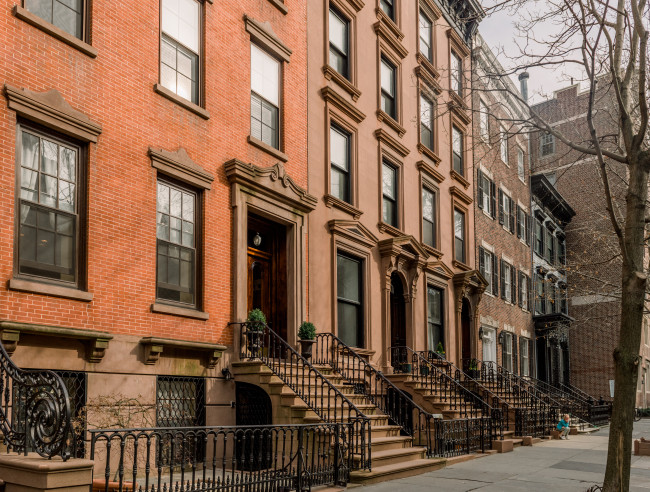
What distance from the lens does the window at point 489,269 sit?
2717 cm

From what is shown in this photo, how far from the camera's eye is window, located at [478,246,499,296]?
27172 millimetres

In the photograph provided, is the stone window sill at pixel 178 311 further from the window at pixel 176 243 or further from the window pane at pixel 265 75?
the window pane at pixel 265 75

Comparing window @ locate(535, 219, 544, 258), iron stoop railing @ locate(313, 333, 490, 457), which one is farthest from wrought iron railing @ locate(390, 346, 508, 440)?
window @ locate(535, 219, 544, 258)

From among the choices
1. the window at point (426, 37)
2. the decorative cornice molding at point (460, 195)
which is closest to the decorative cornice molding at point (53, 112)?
the window at point (426, 37)

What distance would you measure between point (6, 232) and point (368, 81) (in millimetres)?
12140

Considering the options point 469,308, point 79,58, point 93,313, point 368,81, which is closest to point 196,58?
point 79,58

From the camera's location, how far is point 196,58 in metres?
12.9

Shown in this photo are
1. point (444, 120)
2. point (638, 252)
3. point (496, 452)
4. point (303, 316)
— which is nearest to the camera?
point (638, 252)

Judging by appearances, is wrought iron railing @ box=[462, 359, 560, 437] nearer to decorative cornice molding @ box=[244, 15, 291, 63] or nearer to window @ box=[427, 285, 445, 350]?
window @ box=[427, 285, 445, 350]

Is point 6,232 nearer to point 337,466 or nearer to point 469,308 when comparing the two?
point 337,466

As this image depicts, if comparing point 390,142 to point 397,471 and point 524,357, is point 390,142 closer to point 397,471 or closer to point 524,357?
point 397,471

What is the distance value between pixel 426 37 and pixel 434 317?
9.48m

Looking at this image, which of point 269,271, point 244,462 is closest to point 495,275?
point 269,271

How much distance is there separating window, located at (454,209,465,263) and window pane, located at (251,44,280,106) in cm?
1141
